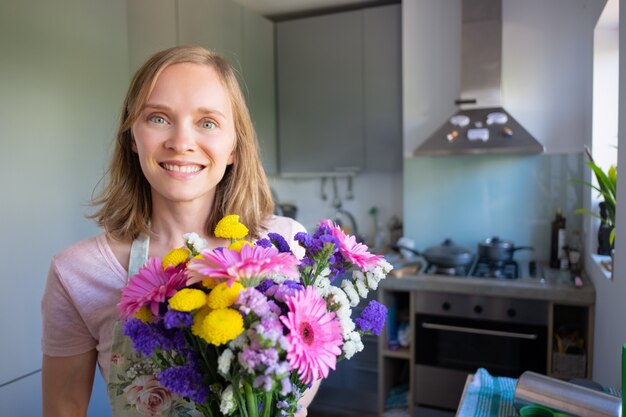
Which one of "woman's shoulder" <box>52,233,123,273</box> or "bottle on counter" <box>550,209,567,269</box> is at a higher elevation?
"woman's shoulder" <box>52,233,123,273</box>

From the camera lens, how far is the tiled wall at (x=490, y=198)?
2.74m

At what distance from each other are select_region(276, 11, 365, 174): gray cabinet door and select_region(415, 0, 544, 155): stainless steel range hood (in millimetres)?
597

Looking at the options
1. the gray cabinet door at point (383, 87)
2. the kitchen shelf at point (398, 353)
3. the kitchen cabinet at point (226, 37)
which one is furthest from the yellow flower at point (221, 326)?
the gray cabinet door at point (383, 87)

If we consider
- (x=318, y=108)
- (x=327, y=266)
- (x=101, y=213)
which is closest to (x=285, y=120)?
(x=318, y=108)

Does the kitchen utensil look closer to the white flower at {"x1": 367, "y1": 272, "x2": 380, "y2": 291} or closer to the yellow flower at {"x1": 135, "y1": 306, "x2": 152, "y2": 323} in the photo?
the white flower at {"x1": 367, "y1": 272, "x2": 380, "y2": 291}

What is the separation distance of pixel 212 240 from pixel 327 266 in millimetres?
416

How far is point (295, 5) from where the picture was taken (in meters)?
3.19

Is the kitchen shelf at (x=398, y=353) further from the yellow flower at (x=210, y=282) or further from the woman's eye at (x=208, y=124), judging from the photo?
the yellow flower at (x=210, y=282)

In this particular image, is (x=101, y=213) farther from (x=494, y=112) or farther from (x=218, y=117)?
(x=494, y=112)

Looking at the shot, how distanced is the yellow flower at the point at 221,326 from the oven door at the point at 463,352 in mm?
2217

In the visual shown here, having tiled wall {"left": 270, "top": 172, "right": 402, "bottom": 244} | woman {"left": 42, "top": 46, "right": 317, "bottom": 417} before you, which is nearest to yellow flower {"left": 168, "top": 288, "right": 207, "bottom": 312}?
woman {"left": 42, "top": 46, "right": 317, "bottom": 417}

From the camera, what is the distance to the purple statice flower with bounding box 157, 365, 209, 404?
49 centimetres

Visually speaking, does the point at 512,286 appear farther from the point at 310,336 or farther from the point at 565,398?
the point at 310,336

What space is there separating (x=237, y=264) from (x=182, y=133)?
34 centimetres
